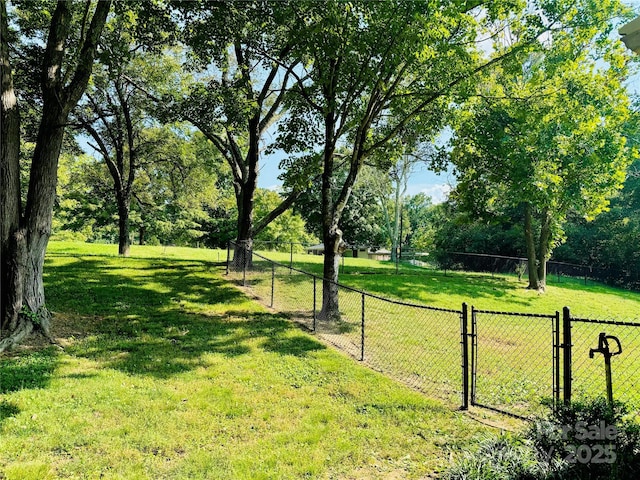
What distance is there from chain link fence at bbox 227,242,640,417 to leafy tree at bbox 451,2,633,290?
5.34 metres

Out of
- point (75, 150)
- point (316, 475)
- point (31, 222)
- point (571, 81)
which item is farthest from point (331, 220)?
point (75, 150)

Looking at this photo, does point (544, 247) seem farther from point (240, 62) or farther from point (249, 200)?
point (240, 62)

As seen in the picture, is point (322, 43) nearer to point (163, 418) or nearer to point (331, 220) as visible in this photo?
point (331, 220)

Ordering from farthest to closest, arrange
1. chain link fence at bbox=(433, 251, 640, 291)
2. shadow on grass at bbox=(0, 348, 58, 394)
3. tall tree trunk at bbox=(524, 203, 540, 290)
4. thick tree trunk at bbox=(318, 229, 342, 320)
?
chain link fence at bbox=(433, 251, 640, 291)
tall tree trunk at bbox=(524, 203, 540, 290)
thick tree trunk at bbox=(318, 229, 342, 320)
shadow on grass at bbox=(0, 348, 58, 394)

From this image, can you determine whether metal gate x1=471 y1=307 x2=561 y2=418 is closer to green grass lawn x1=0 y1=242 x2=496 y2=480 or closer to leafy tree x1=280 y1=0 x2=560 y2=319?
green grass lawn x1=0 y1=242 x2=496 y2=480

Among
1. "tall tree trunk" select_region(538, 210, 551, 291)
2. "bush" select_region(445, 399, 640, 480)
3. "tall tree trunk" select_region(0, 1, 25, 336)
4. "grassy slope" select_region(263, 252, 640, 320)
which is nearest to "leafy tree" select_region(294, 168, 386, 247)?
"tall tree trunk" select_region(538, 210, 551, 291)

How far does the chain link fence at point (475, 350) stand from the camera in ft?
15.1

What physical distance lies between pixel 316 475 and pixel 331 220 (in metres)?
6.21

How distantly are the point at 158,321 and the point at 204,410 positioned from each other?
156 inches

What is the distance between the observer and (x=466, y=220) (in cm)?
1877

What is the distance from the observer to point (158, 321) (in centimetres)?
767

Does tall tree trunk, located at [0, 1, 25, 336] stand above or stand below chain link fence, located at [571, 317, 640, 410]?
above

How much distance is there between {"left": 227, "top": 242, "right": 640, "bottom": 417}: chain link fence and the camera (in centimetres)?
459

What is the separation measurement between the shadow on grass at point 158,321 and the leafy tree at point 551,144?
24.0 feet
